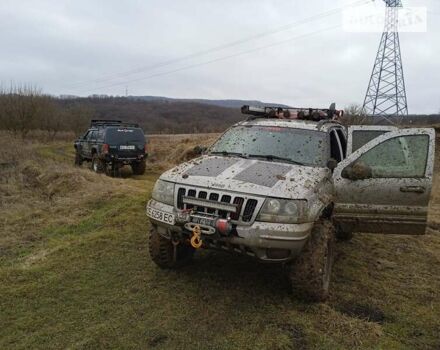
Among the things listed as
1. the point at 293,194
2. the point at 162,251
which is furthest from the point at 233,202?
the point at 162,251

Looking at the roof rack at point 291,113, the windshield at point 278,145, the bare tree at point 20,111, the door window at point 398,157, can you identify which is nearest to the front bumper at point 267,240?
the windshield at point 278,145

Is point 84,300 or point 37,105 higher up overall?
point 37,105

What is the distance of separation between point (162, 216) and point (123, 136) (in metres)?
10.7

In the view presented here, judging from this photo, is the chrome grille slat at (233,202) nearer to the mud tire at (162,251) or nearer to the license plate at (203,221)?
the license plate at (203,221)

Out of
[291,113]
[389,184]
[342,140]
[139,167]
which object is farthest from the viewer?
[139,167]

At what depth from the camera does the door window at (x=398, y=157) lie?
498cm

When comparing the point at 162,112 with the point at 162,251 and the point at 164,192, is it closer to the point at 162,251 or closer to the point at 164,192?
the point at 162,251

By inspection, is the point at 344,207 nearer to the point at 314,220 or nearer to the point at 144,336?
the point at 314,220

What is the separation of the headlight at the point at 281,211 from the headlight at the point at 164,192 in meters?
1.02

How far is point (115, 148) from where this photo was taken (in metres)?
14.3

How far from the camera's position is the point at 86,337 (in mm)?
3668

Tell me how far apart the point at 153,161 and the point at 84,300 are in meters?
17.2

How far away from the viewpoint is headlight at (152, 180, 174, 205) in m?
4.39

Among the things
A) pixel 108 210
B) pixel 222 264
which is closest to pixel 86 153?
pixel 108 210
